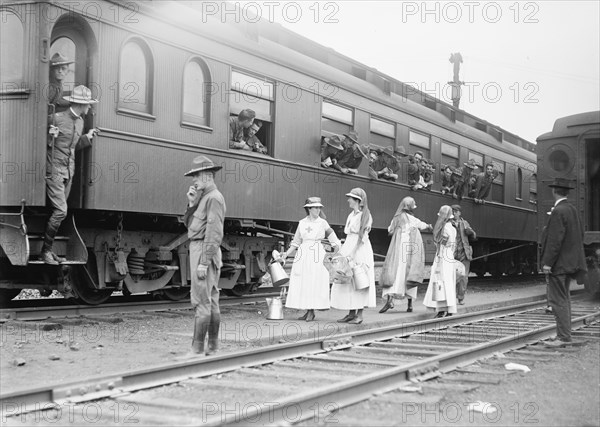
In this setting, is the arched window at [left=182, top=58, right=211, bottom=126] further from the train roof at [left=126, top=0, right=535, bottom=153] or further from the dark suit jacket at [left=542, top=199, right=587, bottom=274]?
the dark suit jacket at [left=542, top=199, right=587, bottom=274]

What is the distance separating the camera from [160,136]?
32.4 ft

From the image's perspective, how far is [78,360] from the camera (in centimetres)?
680

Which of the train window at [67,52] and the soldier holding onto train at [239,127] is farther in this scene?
the soldier holding onto train at [239,127]

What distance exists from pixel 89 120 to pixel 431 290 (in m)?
5.54

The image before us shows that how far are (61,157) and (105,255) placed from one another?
168 centimetres

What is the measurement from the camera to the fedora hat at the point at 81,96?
28.3ft

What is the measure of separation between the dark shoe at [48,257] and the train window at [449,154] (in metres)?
11.4

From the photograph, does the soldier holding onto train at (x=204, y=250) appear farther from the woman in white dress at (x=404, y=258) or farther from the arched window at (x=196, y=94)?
the woman in white dress at (x=404, y=258)

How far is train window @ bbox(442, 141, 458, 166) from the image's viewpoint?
717 inches

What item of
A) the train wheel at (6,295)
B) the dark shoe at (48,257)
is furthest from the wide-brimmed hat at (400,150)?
the dark shoe at (48,257)

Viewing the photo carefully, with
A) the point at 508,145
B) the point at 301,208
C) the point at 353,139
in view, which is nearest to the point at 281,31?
the point at 353,139

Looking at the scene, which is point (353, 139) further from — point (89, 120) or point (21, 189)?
point (21, 189)

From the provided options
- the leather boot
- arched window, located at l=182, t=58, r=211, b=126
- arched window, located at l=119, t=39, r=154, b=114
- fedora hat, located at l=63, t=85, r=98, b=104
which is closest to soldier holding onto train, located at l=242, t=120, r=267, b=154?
arched window, located at l=182, t=58, r=211, b=126

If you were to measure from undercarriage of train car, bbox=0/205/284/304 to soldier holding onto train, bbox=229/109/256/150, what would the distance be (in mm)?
1168
